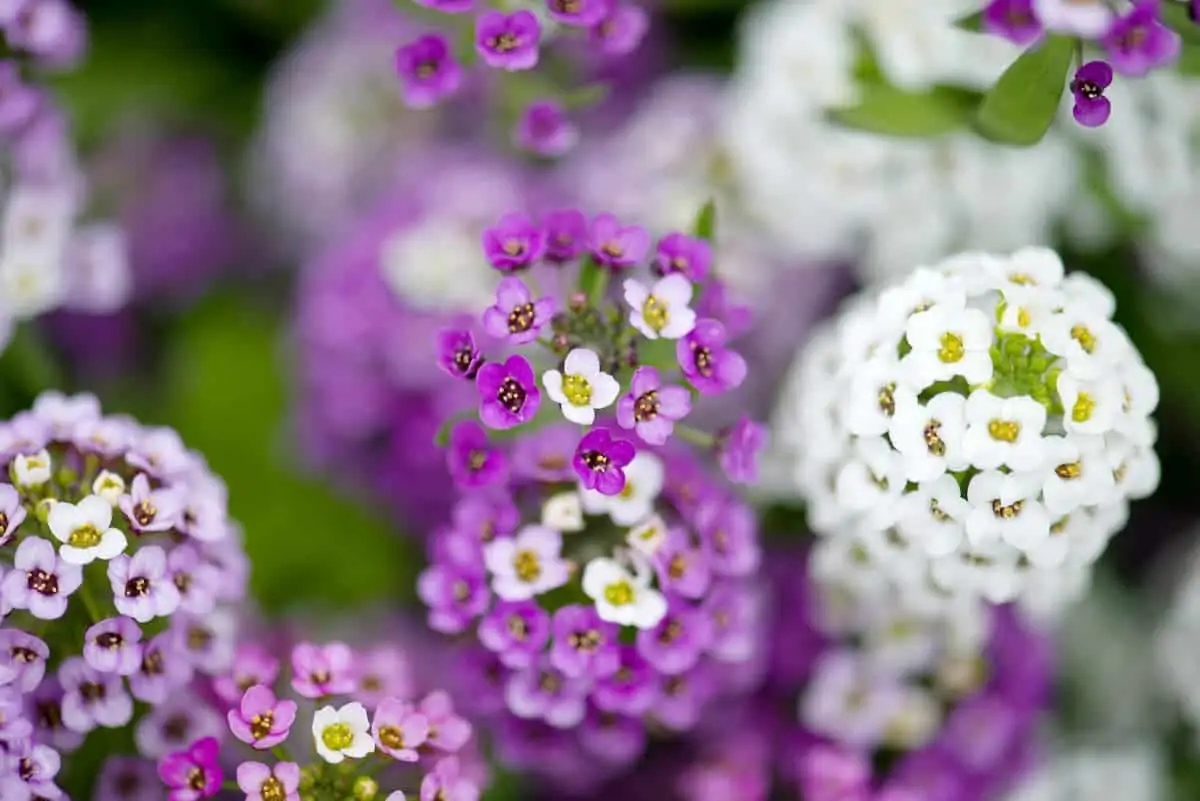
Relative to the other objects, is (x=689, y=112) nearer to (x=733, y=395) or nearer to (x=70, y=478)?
(x=733, y=395)

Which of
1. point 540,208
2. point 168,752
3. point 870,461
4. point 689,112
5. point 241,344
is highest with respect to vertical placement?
point 689,112

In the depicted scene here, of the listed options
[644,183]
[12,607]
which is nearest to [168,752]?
[12,607]

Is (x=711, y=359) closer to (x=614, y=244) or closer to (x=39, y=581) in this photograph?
(x=614, y=244)

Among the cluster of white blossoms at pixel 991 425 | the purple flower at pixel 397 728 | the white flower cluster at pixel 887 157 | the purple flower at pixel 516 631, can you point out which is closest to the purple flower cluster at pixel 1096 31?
the cluster of white blossoms at pixel 991 425

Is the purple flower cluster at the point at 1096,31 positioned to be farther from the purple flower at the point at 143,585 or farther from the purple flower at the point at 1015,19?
the purple flower at the point at 143,585

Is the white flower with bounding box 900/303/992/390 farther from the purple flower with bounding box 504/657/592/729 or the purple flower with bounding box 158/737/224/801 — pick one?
the purple flower with bounding box 158/737/224/801
